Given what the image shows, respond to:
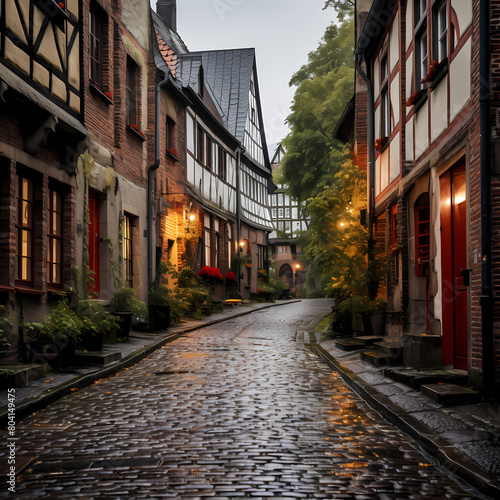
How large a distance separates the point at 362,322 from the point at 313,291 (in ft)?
101

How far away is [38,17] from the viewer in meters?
10.4

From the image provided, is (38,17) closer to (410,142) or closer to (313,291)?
(410,142)

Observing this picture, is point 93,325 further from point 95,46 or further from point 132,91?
point 132,91

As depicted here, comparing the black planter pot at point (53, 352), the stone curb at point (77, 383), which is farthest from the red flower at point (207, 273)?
the black planter pot at point (53, 352)

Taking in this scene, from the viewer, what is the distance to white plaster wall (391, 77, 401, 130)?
41.6 feet

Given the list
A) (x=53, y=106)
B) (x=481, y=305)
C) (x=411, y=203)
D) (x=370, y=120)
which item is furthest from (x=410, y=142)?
(x=53, y=106)

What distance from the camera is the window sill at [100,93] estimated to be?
13047 mm

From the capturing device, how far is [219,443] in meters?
5.32

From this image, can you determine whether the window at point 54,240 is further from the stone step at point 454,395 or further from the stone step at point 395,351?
the stone step at point 454,395

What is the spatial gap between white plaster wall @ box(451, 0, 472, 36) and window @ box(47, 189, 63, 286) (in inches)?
285

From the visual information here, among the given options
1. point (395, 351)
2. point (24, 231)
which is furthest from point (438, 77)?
point (24, 231)

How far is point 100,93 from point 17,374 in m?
7.60

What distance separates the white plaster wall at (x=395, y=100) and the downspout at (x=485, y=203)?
17.3 ft

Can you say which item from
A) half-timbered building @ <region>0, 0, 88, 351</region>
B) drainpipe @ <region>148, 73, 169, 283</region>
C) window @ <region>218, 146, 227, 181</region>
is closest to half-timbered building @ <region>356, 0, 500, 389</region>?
drainpipe @ <region>148, 73, 169, 283</region>
